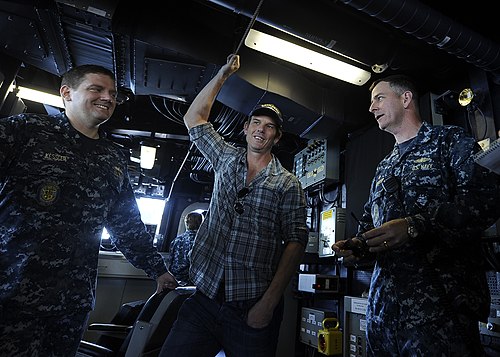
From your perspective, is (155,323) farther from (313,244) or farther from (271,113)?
(313,244)

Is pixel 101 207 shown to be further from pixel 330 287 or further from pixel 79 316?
pixel 330 287

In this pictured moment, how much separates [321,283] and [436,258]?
7.44 feet

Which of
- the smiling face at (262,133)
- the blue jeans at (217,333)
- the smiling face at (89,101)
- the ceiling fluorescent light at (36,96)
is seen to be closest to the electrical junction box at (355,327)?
the blue jeans at (217,333)

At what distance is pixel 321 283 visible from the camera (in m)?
3.25

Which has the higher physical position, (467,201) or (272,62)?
(272,62)

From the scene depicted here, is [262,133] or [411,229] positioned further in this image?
[262,133]

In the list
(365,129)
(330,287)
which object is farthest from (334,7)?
(330,287)

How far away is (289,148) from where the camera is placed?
5086mm

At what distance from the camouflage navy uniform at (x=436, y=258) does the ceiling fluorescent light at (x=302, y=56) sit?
4.78 feet

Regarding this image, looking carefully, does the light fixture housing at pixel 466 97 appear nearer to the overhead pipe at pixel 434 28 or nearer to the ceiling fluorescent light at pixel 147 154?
the overhead pipe at pixel 434 28

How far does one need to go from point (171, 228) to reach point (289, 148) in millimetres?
3262

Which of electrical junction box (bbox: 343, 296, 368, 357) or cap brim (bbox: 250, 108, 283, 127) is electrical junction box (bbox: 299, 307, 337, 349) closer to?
electrical junction box (bbox: 343, 296, 368, 357)

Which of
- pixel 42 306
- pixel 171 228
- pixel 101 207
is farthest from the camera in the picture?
pixel 171 228

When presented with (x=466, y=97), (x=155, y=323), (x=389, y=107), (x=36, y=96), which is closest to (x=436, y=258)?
(x=389, y=107)
